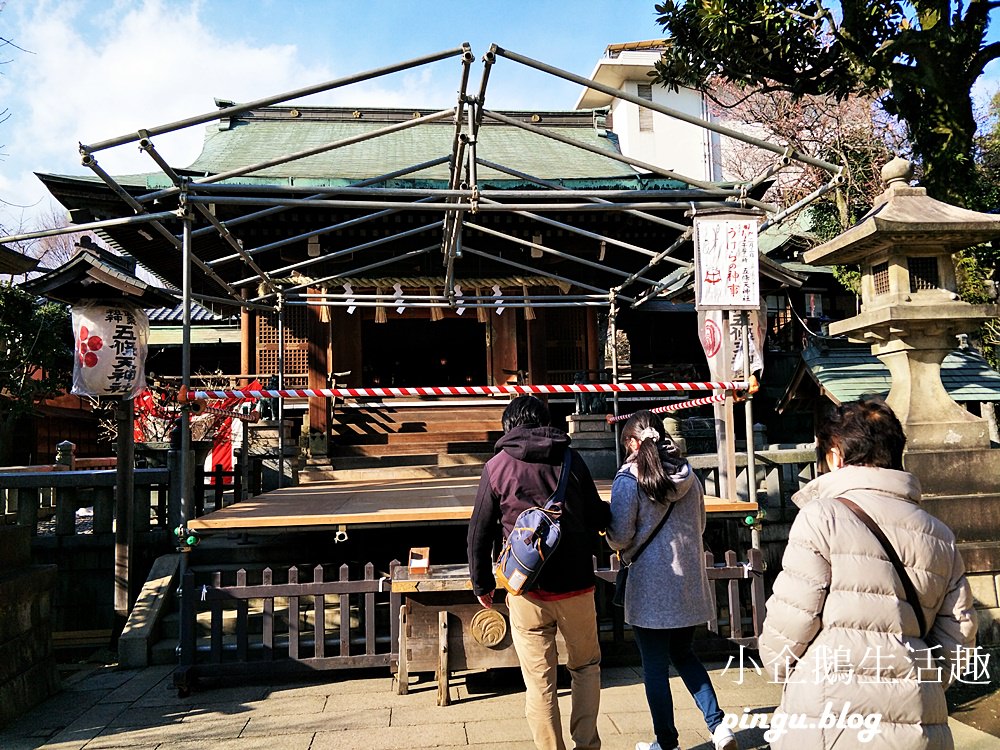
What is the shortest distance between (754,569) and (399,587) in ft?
9.00

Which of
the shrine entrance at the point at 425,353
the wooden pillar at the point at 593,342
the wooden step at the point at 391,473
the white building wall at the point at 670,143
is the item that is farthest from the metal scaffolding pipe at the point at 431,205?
the white building wall at the point at 670,143

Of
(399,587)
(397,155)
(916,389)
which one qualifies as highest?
(397,155)

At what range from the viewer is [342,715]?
179 inches

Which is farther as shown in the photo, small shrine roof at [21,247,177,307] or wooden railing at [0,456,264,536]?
wooden railing at [0,456,264,536]

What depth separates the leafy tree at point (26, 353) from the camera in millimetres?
14602

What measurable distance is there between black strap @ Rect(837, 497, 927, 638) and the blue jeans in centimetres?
141

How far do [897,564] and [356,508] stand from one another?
16.0ft

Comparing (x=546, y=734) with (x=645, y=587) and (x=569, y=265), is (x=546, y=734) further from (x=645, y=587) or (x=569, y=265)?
(x=569, y=265)

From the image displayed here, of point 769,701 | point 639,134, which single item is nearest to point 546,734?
point 769,701

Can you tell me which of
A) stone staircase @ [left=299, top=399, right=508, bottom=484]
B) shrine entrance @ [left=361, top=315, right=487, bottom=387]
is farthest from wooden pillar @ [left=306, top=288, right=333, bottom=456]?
shrine entrance @ [left=361, top=315, right=487, bottom=387]

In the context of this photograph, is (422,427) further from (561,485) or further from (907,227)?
(561,485)

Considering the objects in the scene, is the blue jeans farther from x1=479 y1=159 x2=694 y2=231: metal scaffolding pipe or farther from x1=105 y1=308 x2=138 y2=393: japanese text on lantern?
x1=105 y1=308 x2=138 y2=393: japanese text on lantern

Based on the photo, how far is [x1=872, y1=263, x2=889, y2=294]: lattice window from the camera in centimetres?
568

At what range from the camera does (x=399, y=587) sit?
15.3 feet
